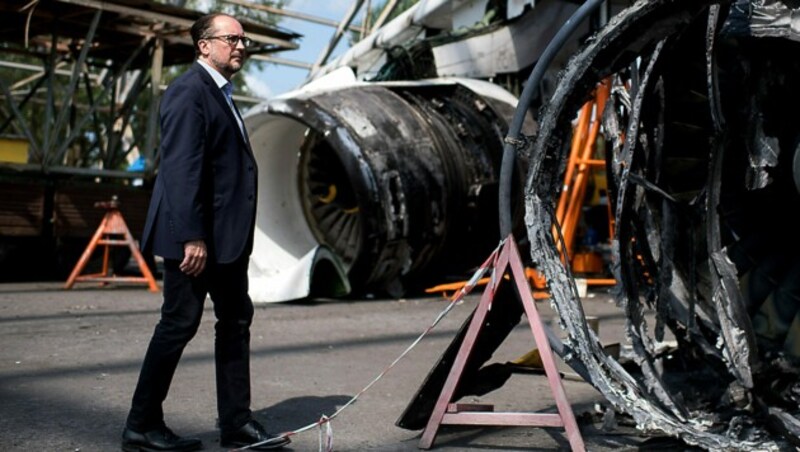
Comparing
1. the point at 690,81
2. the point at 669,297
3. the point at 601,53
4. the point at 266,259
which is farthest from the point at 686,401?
the point at 266,259

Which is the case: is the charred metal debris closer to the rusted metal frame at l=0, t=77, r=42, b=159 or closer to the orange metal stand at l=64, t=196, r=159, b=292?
the orange metal stand at l=64, t=196, r=159, b=292

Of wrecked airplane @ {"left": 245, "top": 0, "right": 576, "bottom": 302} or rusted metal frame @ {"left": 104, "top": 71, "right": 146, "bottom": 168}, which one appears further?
rusted metal frame @ {"left": 104, "top": 71, "right": 146, "bottom": 168}

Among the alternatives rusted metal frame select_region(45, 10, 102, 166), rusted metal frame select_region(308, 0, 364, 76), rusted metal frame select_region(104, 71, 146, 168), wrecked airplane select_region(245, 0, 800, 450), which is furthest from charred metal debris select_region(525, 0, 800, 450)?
rusted metal frame select_region(308, 0, 364, 76)

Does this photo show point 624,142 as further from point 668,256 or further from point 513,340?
point 513,340

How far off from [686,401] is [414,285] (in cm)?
570

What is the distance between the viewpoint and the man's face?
160 inches

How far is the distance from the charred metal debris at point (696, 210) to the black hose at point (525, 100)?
88 millimetres

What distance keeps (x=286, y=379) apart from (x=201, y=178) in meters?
1.94

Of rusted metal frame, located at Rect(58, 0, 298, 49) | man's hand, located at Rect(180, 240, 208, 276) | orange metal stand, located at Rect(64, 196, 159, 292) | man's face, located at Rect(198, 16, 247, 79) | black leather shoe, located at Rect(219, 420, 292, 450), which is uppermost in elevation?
rusted metal frame, located at Rect(58, 0, 298, 49)

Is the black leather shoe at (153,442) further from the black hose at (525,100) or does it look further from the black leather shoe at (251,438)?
the black hose at (525,100)

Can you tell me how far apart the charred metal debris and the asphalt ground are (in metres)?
0.41

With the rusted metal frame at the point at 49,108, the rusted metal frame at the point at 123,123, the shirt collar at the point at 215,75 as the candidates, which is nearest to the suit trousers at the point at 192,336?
the shirt collar at the point at 215,75

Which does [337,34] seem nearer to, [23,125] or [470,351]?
[23,125]

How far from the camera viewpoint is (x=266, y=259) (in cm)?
1041
